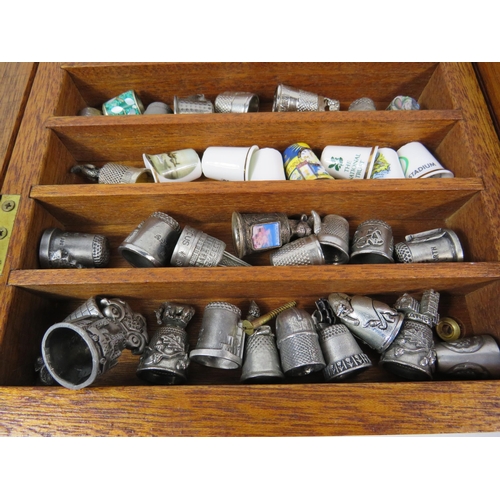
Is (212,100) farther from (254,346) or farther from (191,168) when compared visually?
(254,346)

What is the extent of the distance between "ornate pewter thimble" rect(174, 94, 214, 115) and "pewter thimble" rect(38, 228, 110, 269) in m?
0.40

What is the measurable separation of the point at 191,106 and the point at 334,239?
20.4 inches

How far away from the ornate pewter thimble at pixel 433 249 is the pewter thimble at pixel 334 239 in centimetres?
12

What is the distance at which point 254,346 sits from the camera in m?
0.87

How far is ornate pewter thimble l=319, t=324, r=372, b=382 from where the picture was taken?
33.0 inches

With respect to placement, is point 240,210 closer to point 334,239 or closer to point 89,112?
point 334,239

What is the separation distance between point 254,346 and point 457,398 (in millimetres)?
379

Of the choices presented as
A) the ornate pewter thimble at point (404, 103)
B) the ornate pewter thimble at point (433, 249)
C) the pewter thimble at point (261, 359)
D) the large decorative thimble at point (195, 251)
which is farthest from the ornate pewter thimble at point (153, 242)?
the ornate pewter thimble at point (404, 103)

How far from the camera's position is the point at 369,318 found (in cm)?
88

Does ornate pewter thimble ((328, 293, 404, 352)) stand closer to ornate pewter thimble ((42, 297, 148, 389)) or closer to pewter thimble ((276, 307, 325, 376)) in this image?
pewter thimble ((276, 307, 325, 376))

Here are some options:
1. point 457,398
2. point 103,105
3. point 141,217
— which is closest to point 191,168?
point 141,217

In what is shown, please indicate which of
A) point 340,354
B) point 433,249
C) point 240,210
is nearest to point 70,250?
point 240,210

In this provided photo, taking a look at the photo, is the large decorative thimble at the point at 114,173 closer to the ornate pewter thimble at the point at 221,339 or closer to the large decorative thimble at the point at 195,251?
the large decorative thimble at the point at 195,251

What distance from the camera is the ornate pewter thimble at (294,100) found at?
43.7 inches
